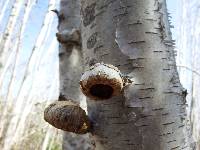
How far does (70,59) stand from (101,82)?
2092 mm

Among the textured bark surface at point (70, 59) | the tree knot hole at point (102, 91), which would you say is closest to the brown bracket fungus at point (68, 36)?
the textured bark surface at point (70, 59)

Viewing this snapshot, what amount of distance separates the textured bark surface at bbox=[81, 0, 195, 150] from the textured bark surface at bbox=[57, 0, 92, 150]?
5.90 feet

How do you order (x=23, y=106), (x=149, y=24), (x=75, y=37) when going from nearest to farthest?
1. (x=149, y=24)
2. (x=75, y=37)
3. (x=23, y=106)

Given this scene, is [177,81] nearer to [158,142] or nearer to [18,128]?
[158,142]

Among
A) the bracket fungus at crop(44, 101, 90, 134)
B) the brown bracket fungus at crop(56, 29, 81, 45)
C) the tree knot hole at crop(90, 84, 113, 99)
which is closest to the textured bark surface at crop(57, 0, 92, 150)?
the brown bracket fungus at crop(56, 29, 81, 45)

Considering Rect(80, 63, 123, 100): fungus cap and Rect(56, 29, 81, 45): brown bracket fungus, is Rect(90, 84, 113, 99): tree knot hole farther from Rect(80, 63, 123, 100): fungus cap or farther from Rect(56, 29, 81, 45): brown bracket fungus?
Rect(56, 29, 81, 45): brown bracket fungus

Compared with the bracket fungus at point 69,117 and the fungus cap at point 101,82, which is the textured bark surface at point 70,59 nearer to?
the bracket fungus at point 69,117

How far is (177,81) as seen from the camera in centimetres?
62

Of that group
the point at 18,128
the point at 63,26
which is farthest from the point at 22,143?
the point at 63,26

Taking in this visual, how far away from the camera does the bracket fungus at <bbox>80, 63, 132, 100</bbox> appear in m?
0.51

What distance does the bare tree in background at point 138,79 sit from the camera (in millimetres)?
575

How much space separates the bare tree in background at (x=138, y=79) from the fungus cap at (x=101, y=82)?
0.17 ft

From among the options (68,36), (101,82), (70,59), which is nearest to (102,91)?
(101,82)

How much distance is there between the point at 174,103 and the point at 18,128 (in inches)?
242
